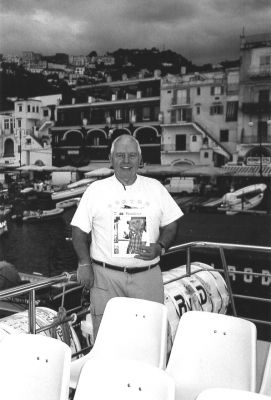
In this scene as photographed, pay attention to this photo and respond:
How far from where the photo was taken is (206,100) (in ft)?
13.7

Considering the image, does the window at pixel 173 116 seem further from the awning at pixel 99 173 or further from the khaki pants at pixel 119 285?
the khaki pants at pixel 119 285

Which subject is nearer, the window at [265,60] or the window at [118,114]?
the window at [265,60]

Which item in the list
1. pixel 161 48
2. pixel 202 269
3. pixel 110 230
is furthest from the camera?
pixel 161 48

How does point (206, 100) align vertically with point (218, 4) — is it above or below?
below

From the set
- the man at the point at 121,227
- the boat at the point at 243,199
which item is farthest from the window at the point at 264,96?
the man at the point at 121,227

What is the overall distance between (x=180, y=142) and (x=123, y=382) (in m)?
3.18

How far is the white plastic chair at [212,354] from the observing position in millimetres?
1669

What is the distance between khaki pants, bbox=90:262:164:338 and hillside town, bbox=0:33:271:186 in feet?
7.30

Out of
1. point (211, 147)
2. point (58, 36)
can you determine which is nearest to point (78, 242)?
point (211, 147)

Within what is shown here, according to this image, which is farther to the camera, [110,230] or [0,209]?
[0,209]

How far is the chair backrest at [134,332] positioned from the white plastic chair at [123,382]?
0.51 meters

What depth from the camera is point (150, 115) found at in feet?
14.3

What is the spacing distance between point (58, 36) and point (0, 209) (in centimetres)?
164

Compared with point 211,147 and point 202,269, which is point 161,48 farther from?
point 202,269
